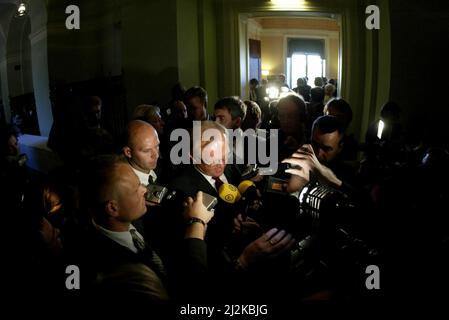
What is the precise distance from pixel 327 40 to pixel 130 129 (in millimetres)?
13126

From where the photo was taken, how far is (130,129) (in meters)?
2.15

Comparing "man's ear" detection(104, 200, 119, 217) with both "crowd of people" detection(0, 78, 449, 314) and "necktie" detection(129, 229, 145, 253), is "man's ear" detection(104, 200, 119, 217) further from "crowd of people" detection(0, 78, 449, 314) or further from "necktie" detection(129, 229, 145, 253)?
"necktie" detection(129, 229, 145, 253)

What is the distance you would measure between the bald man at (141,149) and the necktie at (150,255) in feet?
2.16

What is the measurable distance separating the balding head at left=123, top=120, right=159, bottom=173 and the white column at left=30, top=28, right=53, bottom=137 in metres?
5.61

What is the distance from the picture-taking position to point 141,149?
6.90ft

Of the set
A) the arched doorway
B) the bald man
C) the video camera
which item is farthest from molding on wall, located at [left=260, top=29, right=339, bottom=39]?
the video camera

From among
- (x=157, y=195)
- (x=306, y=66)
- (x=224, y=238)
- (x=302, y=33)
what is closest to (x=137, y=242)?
(x=157, y=195)

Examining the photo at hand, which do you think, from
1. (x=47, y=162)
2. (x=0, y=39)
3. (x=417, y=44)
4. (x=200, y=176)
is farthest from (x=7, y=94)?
(x=200, y=176)

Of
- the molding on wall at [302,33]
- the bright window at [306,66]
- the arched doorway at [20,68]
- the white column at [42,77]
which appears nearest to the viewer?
the white column at [42,77]

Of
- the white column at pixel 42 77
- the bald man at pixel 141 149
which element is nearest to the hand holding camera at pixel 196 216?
the bald man at pixel 141 149

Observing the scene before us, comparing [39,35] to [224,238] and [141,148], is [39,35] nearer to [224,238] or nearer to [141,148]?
[141,148]

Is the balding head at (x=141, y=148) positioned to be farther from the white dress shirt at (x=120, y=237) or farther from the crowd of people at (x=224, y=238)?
the white dress shirt at (x=120, y=237)

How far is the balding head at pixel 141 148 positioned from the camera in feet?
6.91
